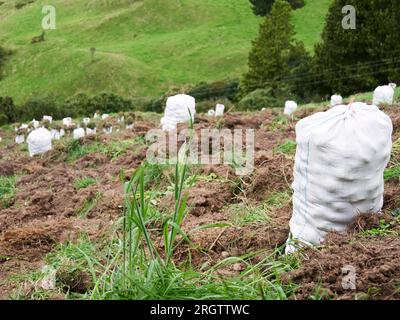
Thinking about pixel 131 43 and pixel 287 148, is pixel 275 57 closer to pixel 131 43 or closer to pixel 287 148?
pixel 131 43

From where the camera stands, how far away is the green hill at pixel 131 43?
128ft

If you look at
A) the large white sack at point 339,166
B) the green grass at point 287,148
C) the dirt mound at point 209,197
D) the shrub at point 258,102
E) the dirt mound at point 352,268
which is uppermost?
the large white sack at point 339,166

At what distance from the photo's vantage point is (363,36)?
2442 cm

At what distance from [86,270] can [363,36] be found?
23.3 meters

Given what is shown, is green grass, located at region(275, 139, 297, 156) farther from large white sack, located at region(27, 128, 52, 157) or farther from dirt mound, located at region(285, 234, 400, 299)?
large white sack, located at region(27, 128, 52, 157)

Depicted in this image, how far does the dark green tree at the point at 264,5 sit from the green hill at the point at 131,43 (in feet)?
1.98

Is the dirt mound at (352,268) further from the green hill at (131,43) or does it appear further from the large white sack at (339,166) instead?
the green hill at (131,43)

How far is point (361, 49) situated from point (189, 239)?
75.0 ft

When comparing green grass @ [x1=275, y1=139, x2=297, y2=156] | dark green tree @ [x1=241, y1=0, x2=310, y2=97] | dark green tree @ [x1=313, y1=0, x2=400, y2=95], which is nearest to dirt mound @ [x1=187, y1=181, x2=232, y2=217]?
→ green grass @ [x1=275, y1=139, x2=297, y2=156]

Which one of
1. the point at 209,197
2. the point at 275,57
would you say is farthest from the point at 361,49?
the point at 209,197

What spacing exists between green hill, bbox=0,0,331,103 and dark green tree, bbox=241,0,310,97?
25.4 feet

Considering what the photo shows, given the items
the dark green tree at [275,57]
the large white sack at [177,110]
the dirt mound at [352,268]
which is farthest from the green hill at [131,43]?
the dirt mound at [352,268]

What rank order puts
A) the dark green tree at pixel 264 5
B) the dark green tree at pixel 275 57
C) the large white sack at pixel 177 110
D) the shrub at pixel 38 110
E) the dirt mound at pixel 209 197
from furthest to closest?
the dark green tree at pixel 264 5 → the shrub at pixel 38 110 → the dark green tree at pixel 275 57 → the large white sack at pixel 177 110 → the dirt mound at pixel 209 197
